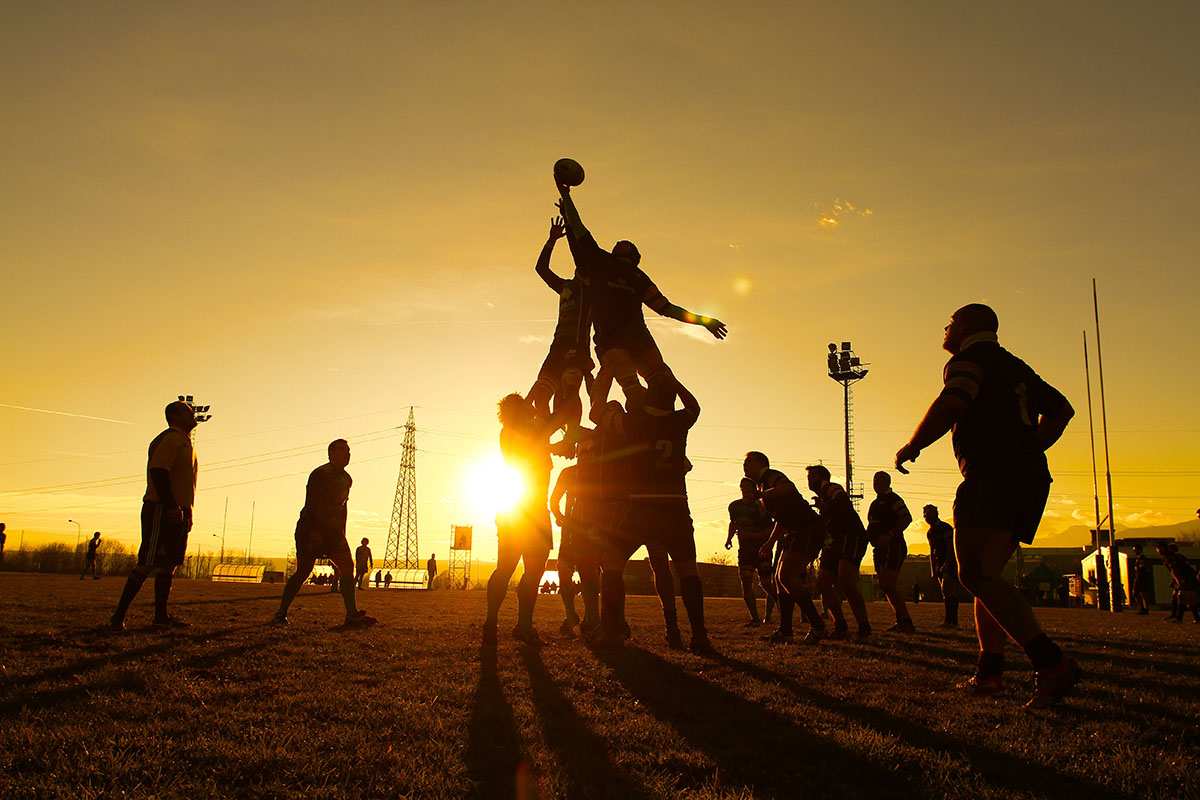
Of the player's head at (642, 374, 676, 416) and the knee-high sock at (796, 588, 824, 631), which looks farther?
the knee-high sock at (796, 588, 824, 631)

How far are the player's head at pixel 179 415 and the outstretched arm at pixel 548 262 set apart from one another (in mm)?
4473

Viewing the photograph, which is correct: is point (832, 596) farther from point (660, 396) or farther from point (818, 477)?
point (660, 396)

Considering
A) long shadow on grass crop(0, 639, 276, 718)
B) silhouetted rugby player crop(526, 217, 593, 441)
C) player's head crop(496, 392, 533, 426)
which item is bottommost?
long shadow on grass crop(0, 639, 276, 718)

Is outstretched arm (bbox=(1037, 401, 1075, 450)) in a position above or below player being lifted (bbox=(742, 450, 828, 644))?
above

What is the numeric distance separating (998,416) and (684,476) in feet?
9.58

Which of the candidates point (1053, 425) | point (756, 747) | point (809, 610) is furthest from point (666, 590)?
point (756, 747)

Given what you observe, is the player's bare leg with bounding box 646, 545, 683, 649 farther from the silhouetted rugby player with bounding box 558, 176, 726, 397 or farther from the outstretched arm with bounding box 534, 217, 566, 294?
the outstretched arm with bounding box 534, 217, 566, 294

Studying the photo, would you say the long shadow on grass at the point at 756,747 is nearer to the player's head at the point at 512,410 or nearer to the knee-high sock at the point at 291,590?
the player's head at the point at 512,410

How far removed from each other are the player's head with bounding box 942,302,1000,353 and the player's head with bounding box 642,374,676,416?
2.55 metres

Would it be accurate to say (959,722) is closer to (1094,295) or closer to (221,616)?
(221,616)

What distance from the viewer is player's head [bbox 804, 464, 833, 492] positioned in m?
9.95

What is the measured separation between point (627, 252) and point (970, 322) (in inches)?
150

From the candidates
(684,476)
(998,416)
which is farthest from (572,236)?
(998,416)

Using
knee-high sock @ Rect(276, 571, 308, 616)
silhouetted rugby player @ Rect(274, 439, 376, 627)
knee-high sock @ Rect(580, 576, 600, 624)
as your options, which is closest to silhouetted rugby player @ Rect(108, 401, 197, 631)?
knee-high sock @ Rect(276, 571, 308, 616)
